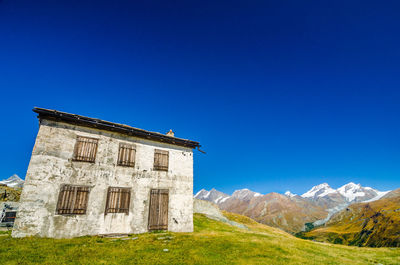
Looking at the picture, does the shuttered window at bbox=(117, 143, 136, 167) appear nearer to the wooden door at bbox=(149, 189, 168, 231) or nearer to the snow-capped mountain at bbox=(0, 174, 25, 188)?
the wooden door at bbox=(149, 189, 168, 231)

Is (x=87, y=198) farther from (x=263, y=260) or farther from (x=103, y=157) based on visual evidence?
(x=263, y=260)

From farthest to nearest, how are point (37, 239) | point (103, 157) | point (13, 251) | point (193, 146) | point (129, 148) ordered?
point (193, 146) → point (129, 148) → point (103, 157) → point (37, 239) → point (13, 251)

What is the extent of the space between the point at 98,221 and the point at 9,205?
391 inches

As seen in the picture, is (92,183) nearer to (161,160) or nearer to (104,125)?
(104,125)

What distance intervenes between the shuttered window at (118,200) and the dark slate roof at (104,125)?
5.00 m

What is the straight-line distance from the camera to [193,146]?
21891mm

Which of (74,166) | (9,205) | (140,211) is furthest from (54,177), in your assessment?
(9,205)

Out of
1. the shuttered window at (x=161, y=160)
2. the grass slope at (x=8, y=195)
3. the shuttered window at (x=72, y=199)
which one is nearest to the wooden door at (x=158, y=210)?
the shuttered window at (x=161, y=160)

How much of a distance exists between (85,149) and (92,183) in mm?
2743

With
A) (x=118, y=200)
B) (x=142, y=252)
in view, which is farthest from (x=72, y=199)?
(x=142, y=252)

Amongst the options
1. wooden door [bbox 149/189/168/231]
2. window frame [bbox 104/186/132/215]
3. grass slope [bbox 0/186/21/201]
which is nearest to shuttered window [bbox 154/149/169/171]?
wooden door [bbox 149/189/168/231]

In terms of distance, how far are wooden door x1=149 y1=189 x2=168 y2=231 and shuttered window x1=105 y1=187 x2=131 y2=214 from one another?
6.92ft

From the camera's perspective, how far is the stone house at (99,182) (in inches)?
537

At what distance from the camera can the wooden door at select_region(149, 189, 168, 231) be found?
17188 millimetres
